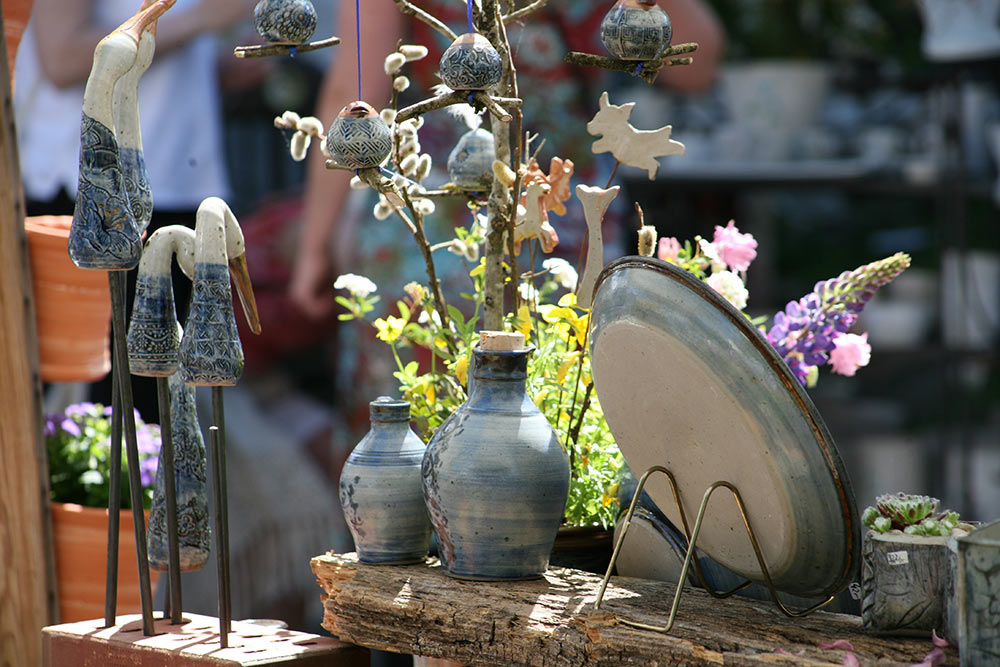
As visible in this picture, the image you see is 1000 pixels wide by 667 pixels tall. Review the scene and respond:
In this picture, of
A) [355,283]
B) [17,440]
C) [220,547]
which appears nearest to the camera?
[220,547]

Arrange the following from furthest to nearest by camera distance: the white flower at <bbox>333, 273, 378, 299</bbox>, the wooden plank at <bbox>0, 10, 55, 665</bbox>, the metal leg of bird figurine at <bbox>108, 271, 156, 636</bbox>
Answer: the wooden plank at <bbox>0, 10, 55, 665</bbox>, the white flower at <bbox>333, 273, 378, 299</bbox>, the metal leg of bird figurine at <bbox>108, 271, 156, 636</bbox>

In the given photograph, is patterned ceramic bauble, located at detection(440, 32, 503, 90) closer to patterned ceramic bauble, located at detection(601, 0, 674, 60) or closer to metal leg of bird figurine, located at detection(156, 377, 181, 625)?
patterned ceramic bauble, located at detection(601, 0, 674, 60)

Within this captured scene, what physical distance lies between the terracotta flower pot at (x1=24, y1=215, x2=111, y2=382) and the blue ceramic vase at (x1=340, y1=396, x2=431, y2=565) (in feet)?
1.93

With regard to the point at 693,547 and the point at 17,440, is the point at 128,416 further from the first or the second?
the point at 693,547

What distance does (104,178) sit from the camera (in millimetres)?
1005

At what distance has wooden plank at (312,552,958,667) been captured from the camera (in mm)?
846

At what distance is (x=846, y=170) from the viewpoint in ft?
7.93

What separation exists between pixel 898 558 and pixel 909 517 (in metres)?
0.04

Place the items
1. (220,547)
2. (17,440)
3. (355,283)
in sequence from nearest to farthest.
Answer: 1. (220,547)
2. (355,283)
3. (17,440)

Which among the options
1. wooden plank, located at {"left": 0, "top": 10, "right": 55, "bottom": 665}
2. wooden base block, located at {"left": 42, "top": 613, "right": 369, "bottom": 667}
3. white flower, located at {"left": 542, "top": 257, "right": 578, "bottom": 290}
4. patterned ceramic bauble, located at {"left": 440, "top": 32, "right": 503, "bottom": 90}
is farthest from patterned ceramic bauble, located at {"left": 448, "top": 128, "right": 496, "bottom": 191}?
wooden plank, located at {"left": 0, "top": 10, "right": 55, "bottom": 665}

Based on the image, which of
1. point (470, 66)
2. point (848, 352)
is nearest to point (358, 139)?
point (470, 66)

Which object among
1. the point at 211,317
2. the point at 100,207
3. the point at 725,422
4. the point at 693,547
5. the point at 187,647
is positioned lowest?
the point at 187,647

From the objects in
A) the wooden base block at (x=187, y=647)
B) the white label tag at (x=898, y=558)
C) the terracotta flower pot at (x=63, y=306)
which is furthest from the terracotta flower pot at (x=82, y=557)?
the white label tag at (x=898, y=558)

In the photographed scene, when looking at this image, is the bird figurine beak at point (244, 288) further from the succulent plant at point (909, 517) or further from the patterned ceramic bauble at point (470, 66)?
the succulent plant at point (909, 517)
